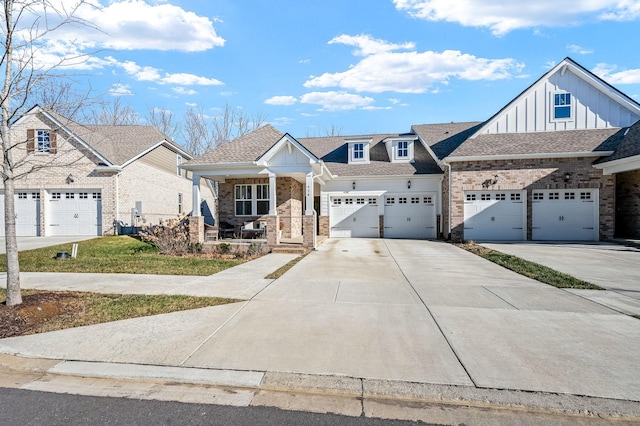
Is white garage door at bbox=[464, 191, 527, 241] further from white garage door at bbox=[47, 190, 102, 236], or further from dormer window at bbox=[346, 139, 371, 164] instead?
white garage door at bbox=[47, 190, 102, 236]

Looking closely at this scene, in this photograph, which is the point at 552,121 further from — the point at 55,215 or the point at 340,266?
the point at 55,215

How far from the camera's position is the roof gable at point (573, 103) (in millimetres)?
16938

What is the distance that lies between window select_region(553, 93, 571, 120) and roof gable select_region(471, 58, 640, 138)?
0.05 meters

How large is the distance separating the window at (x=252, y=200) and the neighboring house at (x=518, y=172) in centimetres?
5

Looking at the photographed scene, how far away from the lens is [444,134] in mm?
22234

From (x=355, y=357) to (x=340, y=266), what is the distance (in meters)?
6.29

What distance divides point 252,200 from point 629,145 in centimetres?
1788

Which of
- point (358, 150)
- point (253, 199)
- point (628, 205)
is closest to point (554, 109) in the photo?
point (628, 205)

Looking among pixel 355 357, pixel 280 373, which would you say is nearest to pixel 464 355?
pixel 355 357

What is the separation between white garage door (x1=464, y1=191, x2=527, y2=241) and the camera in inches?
674

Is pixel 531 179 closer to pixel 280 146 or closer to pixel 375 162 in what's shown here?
pixel 375 162

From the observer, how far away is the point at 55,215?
64.2 feet

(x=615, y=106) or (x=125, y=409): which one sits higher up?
(x=615, y=106)

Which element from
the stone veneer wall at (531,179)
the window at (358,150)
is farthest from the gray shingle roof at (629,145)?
the window at (358,150)
